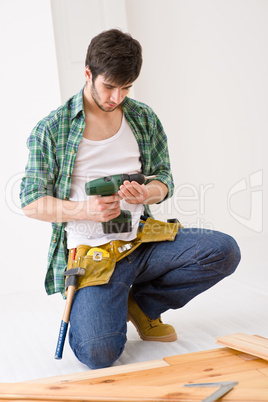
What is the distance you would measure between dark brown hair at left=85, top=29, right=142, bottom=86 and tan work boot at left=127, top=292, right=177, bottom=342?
A: 3.27 feet

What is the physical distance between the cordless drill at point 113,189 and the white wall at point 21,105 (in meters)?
1.67

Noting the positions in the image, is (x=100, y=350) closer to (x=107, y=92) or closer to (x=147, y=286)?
(x=147, y=286)

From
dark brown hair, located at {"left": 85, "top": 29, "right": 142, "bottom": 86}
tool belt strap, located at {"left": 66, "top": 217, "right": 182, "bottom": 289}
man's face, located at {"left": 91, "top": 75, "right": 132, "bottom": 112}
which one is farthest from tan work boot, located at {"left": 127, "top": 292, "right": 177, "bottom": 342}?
dark brown hair, located at {"left": 85, "top": 29, "right": 142, "bottom": 86}

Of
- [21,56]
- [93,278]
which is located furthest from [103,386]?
[21,56]

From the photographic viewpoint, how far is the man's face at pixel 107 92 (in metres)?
1.87

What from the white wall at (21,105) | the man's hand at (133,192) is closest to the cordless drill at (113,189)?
the man's hand at (133,192)

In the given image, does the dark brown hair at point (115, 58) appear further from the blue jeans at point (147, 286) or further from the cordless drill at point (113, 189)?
the blue jeans at point (147, 286)

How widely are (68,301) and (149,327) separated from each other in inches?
18.6

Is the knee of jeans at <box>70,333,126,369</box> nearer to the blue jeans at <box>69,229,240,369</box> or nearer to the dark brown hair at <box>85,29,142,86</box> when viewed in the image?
the blue jeans at <box>69,229,240,369</box>

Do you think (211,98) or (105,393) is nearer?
(105,393)

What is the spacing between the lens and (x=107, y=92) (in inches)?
74.3

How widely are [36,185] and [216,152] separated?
275 cm

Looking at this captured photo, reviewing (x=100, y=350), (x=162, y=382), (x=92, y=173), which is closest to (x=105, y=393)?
(x=162, y=382)

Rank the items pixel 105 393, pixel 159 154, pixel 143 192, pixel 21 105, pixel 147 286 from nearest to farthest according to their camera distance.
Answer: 1. pixel 105 393
2. pixel 143 192
3. pixel 147 286
4. pixel 159 154
5. pixel 21 105
